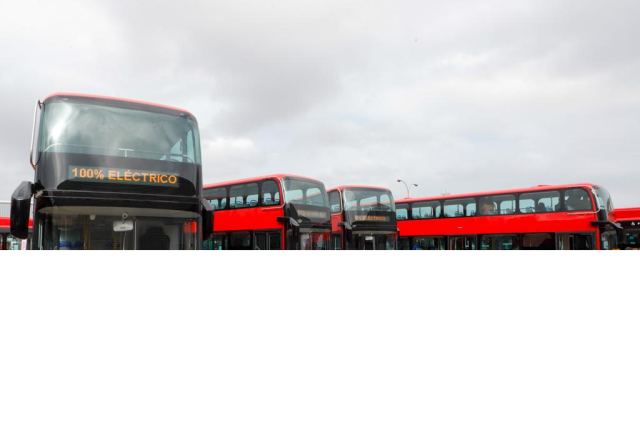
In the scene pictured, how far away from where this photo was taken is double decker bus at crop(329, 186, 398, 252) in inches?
580

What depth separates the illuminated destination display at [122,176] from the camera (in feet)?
20.2

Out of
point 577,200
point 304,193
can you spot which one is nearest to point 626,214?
point 577,200

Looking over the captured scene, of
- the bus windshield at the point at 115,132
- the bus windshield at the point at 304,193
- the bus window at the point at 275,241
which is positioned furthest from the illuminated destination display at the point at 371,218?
the bus windshield at the point at 115,132

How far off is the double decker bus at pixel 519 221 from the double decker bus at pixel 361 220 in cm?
169

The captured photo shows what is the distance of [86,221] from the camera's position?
606 centimetres

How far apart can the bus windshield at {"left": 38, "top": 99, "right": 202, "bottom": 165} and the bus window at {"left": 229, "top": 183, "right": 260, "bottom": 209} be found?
5.47 meters

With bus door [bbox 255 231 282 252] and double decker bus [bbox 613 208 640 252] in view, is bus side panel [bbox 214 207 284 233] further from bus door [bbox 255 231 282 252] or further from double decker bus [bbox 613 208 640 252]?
double decker bus [bbox 613 208 640 252]

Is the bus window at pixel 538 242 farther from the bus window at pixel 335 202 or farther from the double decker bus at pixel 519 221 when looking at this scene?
the bus window at pixel 335 202

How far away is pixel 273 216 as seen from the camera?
12.3m

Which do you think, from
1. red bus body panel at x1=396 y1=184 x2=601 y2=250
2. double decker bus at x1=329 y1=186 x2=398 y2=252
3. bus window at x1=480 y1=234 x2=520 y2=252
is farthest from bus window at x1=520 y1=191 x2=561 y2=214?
double decker bus at x1=329 y1=186 x2=398 y2=252
